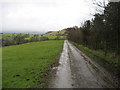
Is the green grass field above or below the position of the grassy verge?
below

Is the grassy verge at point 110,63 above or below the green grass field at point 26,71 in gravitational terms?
above

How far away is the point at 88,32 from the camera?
36.6m

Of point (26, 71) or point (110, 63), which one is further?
point (110, 63)

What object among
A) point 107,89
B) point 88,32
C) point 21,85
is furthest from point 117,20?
point 88,32

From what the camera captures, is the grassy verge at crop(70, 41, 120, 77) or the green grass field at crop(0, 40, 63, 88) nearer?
the green grass field at crop(0, 40, 63, 88)

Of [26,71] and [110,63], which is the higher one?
[110,63]

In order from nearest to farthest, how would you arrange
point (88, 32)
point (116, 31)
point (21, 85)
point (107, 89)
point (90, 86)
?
point (107, 89), point (90, 86), point (21, 85), point (116, 31), point (88, 32)

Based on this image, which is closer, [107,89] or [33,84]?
[107,89]

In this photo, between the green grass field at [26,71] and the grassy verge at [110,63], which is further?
the grassy verge at [110,63]

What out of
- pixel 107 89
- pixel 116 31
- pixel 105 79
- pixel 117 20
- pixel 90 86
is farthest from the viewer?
pixel 116 31

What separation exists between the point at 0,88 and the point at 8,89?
2.40 feet

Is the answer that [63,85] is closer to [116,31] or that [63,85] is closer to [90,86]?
[90,86]

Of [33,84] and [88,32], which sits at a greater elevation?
[88,32]

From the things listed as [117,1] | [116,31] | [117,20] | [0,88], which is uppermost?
[117,1]
